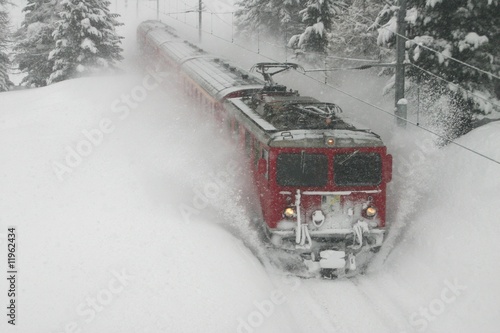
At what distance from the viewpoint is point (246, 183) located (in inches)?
426

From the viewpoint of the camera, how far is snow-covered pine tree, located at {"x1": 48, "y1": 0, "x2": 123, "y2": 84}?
87.1 feet

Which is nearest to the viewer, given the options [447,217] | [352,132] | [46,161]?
[352,132]

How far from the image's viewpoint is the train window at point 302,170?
9109mm

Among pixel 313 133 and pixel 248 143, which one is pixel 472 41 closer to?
pixel 313 133

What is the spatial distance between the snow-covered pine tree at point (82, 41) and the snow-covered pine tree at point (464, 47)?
1871 centimetres

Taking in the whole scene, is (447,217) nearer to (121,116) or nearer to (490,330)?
(490,330)

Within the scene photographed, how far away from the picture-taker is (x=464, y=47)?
11969mm

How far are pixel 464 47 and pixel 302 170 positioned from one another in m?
5.65

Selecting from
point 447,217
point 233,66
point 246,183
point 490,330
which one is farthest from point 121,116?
point 490,330

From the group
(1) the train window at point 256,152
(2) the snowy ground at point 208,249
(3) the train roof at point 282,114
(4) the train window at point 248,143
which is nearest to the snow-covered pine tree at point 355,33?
(3) the train roof at point 282,114

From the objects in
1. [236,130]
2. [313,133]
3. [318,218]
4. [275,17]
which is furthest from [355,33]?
[318,218]

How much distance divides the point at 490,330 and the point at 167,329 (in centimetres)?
464

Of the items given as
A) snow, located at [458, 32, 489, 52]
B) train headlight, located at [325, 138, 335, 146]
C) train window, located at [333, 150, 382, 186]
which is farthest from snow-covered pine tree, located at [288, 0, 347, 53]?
train headlight, located at [325, 138, 335, 146]

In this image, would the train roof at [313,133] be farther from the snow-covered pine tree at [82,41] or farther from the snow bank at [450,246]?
the snow-covered pine tree at [82,41]
